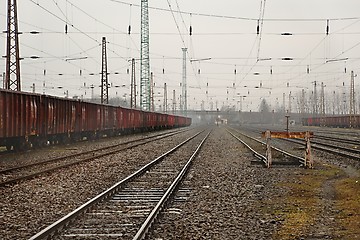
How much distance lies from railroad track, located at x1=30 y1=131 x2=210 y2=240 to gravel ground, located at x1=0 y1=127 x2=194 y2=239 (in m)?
0.42

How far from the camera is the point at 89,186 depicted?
13.6m

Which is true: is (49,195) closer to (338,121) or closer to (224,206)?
(224,206)

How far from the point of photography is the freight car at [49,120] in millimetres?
23266

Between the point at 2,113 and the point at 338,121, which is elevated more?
the point at 2,113

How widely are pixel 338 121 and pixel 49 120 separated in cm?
7338

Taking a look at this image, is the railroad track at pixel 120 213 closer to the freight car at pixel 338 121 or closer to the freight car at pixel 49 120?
the freight car at pixel 49 120

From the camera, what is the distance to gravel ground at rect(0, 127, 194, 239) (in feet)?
28.7

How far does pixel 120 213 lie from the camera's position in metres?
9.66

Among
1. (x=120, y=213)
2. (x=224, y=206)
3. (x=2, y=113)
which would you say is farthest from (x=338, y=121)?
(x=120, y=213)

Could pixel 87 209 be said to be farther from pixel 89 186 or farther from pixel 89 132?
pixel 89 132

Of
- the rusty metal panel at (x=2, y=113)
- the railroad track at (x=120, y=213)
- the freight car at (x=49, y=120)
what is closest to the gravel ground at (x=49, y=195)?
the railroad track at (x=120, y=213)

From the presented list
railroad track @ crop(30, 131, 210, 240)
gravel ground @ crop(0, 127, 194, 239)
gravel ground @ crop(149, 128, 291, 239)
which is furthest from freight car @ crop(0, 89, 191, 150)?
railroad track @ crop(30, 131, 210, 240)

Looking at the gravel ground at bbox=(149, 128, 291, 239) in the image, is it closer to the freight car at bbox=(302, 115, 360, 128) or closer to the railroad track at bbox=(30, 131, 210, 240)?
the railroad track at bbox=(30, 131, 210, 240)

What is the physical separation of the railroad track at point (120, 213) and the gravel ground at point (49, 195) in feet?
1.37
